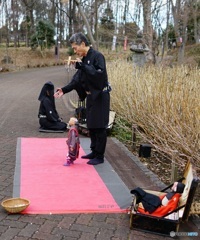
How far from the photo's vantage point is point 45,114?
23.7 ft

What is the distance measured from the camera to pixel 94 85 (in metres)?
4.51

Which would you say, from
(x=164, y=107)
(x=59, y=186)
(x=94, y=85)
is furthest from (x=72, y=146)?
(x=164, y=107)

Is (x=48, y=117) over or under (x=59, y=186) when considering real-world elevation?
over

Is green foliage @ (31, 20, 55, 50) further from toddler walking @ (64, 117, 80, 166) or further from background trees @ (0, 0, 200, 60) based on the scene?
toddler walking @ (64, 117, 80, 166)

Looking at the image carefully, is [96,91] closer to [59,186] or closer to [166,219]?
[59,186]

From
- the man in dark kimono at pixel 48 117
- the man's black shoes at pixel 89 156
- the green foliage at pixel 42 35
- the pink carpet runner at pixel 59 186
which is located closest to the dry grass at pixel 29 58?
the green foliage at pixel 42 35

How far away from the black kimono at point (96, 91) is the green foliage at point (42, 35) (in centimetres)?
3023

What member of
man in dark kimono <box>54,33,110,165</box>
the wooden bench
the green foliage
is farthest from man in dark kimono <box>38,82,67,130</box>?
the green foliage

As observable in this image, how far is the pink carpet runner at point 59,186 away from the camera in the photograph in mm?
3574

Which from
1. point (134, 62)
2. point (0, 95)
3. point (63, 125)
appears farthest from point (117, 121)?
point (0, 95)

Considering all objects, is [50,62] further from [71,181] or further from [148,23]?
[71,181]

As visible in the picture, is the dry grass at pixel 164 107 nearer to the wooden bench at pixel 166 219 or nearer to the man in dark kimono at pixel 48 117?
the wooden bench at pixel 166 219

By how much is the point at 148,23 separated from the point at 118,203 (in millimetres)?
9375

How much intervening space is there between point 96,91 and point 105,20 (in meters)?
27.5
